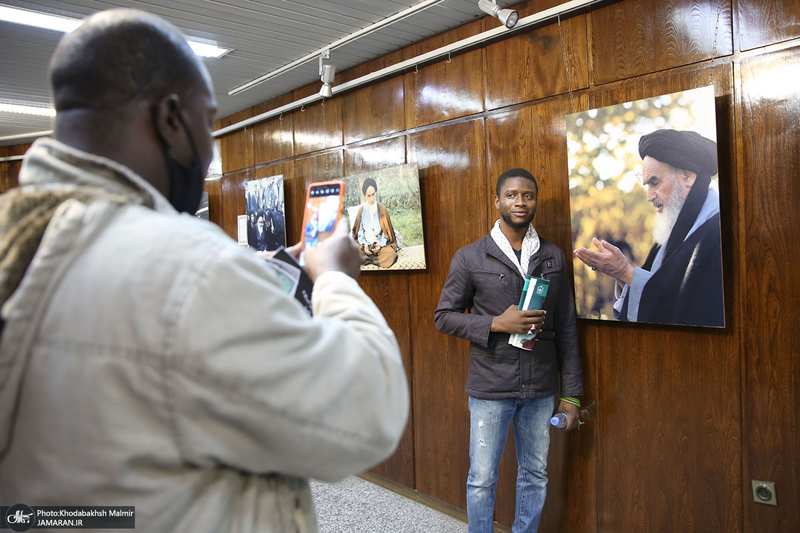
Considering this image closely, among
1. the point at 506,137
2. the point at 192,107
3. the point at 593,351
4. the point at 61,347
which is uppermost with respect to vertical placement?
the point at 506,137

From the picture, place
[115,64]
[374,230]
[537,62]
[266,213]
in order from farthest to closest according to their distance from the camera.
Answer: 1. [266,213]
2. [374,230]
3. [537,62]
4. [115,64]

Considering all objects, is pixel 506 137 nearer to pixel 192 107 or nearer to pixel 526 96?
pixel 526 96

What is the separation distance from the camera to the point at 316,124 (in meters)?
4.82

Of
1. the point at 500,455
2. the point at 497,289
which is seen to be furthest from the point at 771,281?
the point at 500,455

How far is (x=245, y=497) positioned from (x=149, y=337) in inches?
11.3

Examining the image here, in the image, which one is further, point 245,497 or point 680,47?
point 680,47

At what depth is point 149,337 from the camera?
60 centimetres

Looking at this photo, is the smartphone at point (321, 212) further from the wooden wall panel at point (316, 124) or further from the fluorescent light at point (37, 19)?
the wooden wall panel at point (316, 124)

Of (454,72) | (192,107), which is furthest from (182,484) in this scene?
(454,72)

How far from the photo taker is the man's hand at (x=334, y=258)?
3.10 ft

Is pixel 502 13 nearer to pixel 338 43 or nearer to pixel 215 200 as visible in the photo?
pixel 338 43

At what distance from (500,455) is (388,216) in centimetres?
196

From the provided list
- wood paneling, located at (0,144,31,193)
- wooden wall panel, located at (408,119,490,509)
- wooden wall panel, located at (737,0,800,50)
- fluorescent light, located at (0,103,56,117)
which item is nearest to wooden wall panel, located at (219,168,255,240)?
fluorescent light, located at (0,103,56,117)

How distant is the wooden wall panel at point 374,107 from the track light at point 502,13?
109cm
